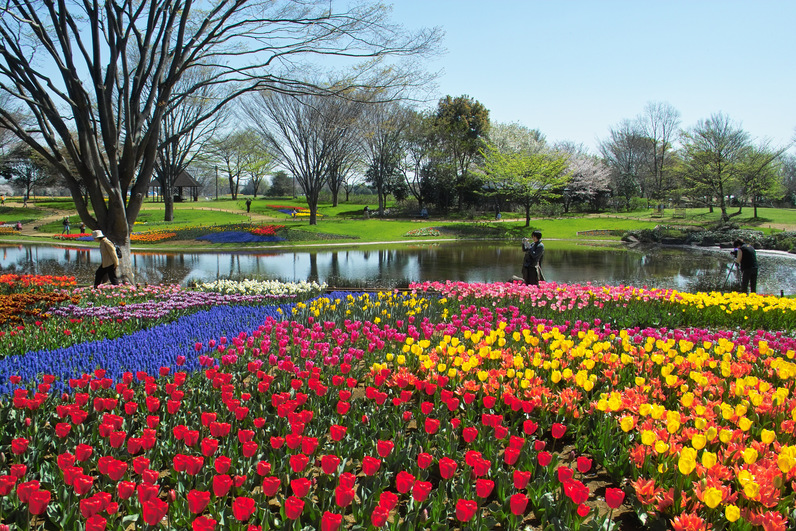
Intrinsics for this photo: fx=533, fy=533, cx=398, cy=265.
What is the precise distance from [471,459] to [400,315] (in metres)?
4.89

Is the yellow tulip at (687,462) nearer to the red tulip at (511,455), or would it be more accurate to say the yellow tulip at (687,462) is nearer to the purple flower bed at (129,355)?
the red tulip at (511,455)

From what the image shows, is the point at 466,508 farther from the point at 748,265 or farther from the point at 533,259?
the point at 748,265

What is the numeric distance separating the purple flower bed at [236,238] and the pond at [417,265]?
3.57 meters

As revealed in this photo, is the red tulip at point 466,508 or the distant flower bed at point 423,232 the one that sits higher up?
the distant flower bed at point 423,232

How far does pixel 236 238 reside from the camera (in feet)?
98.3

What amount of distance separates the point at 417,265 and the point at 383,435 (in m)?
16.8

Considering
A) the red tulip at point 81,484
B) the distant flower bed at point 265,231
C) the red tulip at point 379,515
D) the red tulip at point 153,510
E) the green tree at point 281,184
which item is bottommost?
the red tulip at point 379,515

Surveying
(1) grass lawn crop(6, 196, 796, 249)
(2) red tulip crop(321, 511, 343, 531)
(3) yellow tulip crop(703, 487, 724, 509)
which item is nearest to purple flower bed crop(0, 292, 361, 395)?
(2) red tulip crop(321, 511, 343, 531)

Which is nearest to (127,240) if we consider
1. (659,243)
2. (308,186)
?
(308,186)

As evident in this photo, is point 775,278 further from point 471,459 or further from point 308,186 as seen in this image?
point 308,186

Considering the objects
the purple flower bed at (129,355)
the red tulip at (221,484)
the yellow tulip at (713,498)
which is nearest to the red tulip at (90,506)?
the red tulip at (221,484)

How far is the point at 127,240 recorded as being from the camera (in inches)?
552

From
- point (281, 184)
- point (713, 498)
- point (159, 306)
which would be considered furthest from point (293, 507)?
point (281, 184)

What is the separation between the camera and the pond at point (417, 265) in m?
16.6
